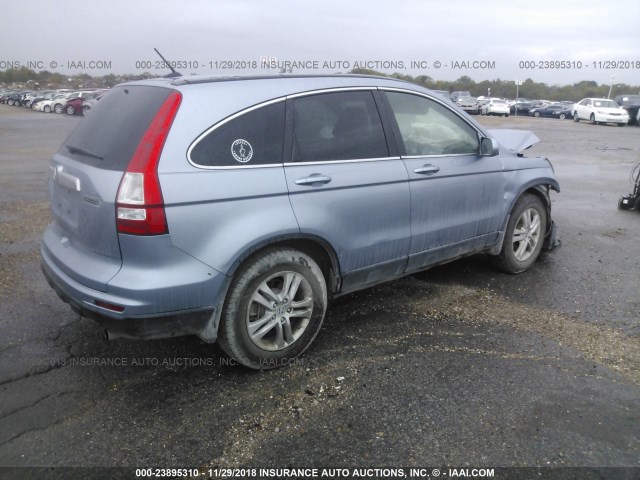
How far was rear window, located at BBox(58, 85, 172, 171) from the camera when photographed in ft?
9.70

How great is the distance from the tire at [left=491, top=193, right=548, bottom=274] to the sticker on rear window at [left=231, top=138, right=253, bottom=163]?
2.76 m

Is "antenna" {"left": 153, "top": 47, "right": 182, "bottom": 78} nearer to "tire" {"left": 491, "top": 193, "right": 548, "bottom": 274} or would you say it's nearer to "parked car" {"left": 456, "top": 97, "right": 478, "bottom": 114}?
"tire" {"left": 491, "top": 193, "right": 548, "bottom": 274}

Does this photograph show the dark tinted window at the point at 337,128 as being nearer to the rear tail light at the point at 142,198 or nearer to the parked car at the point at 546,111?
the rear tail light at the point at 142,198

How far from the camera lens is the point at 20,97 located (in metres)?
48.7

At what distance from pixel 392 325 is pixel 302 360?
0.84 m

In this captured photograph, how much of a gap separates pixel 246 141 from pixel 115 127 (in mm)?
782

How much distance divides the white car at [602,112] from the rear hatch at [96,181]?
32.3 m

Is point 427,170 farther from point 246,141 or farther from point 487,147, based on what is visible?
point 246,141

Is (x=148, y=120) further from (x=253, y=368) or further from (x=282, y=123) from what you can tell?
(x=253, y=368)

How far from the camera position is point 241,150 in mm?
3111

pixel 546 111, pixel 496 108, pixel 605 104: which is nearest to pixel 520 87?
pixel 546 111

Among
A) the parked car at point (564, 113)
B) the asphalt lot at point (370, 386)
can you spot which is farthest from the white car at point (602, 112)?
the asphalt lot at point (370, 386)

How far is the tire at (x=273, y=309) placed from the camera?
3152 millimetres

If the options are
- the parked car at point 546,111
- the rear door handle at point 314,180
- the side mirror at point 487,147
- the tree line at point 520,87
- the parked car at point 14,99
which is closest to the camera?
the rear door handle at point 314,180
